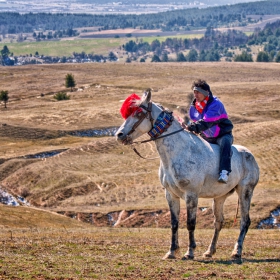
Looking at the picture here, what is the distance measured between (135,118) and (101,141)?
55.1 m

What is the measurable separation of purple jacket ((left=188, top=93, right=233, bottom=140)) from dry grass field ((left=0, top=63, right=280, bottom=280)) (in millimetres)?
2296

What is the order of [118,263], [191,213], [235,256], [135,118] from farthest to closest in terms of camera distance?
[235,256], [191,213], [135,118], [118,263]

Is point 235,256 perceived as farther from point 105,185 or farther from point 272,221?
point 105,185

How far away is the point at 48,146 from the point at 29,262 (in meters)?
59.0

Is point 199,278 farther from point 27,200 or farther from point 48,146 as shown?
point 48,146

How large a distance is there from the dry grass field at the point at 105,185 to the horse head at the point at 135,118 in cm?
294

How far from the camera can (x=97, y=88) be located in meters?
132

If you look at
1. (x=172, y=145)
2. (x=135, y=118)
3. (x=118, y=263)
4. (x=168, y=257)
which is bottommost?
(x=168, y=257)

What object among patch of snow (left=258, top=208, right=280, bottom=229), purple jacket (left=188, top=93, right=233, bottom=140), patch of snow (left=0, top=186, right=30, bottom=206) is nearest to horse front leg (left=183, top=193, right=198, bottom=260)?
purple jacket (left=188, top=93, right=233, bottom=140)

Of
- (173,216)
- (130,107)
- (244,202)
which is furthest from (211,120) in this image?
(244,202)

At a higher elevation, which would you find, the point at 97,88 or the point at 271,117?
the point at 271,117

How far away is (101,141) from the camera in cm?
7050

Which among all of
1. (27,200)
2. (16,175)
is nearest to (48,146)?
(16,175)

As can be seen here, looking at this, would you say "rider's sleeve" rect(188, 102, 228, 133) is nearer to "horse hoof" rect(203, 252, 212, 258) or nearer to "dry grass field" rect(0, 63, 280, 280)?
"dry grass field" rect(0, 63, 280, 280)
